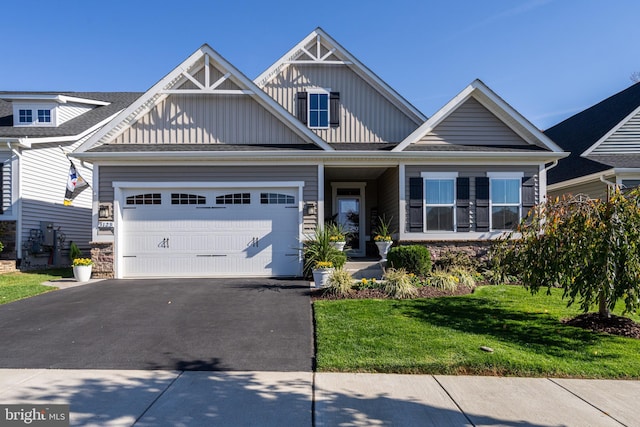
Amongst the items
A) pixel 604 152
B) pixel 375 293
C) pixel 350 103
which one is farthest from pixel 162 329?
pixel 604 152

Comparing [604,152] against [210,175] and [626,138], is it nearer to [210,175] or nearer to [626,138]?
[626,138]

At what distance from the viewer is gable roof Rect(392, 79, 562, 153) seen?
36.9ft

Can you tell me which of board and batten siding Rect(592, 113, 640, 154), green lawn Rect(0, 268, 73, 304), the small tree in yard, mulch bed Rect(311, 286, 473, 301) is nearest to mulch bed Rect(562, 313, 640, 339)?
the small tree in yard

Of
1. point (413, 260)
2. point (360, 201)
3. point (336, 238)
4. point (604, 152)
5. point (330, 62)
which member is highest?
point (330, 62)

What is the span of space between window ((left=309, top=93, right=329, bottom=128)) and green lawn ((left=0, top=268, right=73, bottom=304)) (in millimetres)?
8778

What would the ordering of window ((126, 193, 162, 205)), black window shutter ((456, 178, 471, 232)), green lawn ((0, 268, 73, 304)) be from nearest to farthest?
green lawn ((0, 268, 73, 304))
window ((126, 193, 162, 205))
black window shutter ((456, 178, 471, 232))

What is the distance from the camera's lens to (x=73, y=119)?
56.7ft

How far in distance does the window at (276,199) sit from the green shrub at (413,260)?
3.31 meters

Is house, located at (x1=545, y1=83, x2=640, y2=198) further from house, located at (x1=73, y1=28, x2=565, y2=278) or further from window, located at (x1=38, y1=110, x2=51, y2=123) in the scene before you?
window, located at (x1=38, y1=110, x2=51, y2=123)

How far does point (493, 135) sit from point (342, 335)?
28.4 ft

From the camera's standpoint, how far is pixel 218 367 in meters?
4.69

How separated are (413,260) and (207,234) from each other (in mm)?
5610

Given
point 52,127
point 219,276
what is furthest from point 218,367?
point 52,127

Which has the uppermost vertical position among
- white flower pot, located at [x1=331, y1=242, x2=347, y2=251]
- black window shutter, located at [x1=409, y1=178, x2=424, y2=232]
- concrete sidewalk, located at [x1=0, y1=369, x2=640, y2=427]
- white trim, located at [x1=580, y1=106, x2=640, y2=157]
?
white trim, located at [x1=580, y1=106, x2=640, y2=157]
